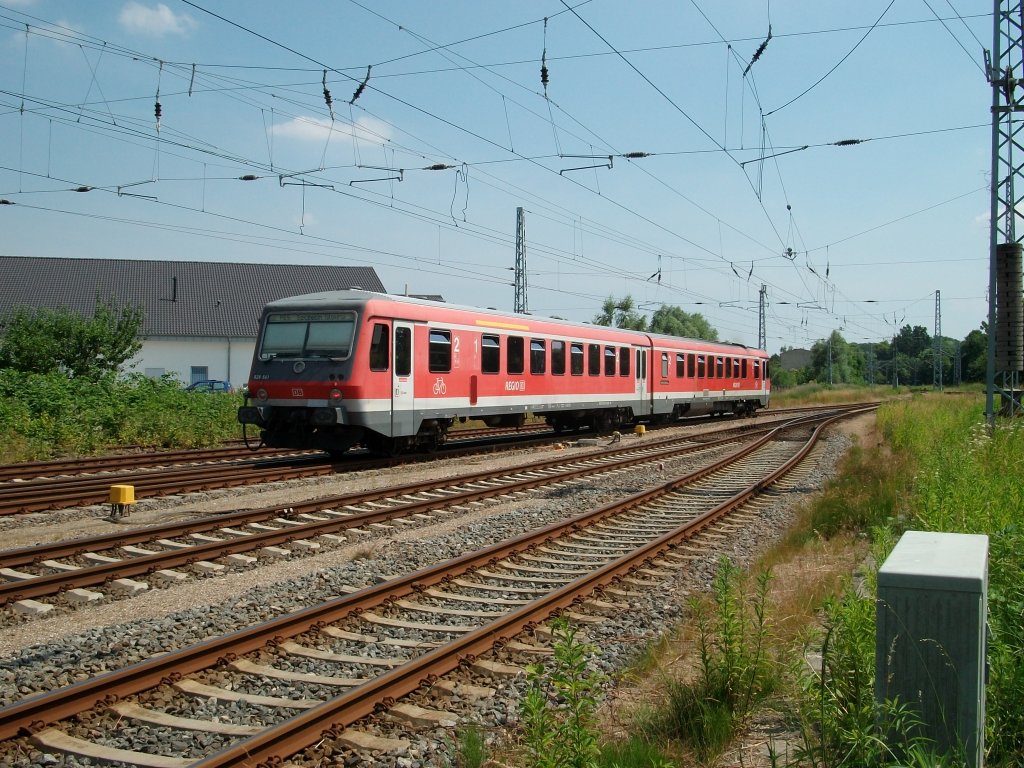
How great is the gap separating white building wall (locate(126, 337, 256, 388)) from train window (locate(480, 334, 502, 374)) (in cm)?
3630

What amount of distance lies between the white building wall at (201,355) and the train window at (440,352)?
37.5 meters

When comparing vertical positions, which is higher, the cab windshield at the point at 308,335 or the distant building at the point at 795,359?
the distant building at the point at 795,359

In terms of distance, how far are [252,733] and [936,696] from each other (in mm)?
3250

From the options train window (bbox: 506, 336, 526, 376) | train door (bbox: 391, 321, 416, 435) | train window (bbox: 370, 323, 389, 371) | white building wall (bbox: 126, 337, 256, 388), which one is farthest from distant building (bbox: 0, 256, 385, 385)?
train window (bbox: 370, 323, 389, 371)

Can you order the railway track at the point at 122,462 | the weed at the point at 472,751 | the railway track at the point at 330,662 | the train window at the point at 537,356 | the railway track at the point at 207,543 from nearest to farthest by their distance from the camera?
the weed at the point at 472,751
the railway track at the point at 330,662
the railway track at the point at 207,543
the railway track at the point at 122,462
the train window at the point at 537,356

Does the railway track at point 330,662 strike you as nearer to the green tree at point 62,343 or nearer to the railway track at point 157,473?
the railway track at point 157,473

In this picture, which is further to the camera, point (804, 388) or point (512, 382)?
point (804, 388)

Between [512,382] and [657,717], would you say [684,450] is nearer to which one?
[512,382]

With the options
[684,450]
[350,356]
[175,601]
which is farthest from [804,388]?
[175,601]

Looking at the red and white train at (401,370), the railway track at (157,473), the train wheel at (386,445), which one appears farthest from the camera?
the train wheel at (386,445)

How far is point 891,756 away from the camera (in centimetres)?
329

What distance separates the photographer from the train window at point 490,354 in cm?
1831

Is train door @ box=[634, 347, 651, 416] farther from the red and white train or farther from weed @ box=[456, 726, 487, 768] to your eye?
weed @ box=[456, 726, 487, 768]

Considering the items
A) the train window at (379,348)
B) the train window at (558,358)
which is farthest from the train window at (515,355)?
the train window at (379,348)
